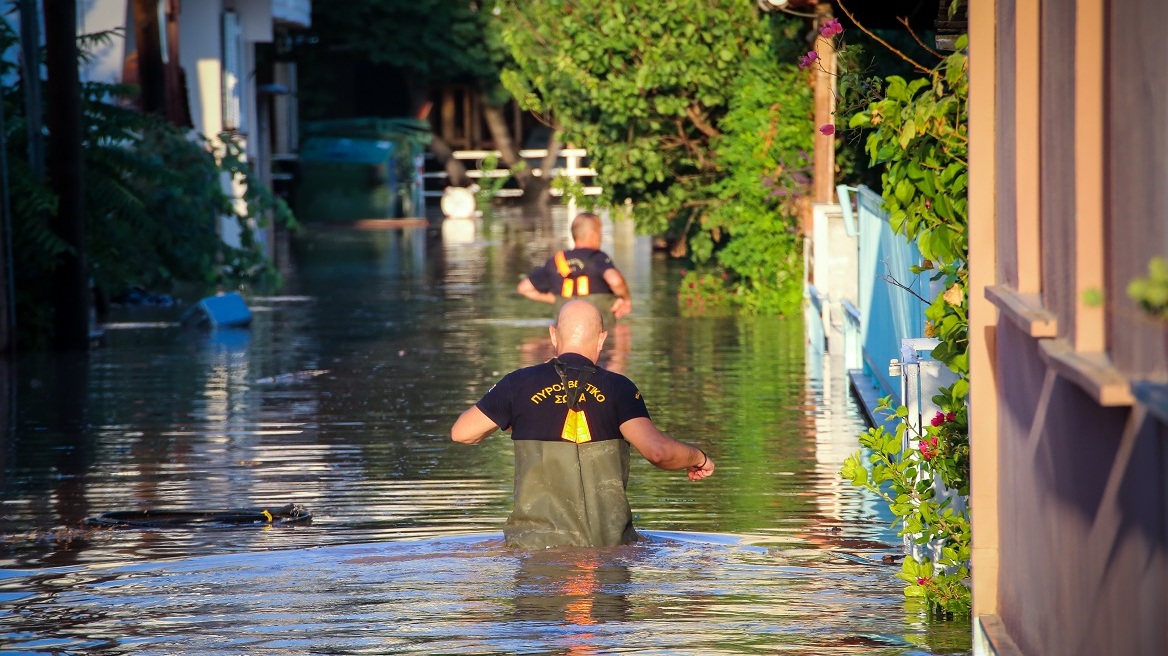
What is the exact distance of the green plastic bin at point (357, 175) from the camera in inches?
1604

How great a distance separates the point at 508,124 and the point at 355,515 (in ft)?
141

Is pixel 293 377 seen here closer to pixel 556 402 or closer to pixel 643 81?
pixel 643 81

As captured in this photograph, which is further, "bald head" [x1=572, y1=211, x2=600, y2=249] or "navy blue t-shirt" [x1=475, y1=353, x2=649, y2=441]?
"bald head" [x1=572, y1=211, x2=600, y2=249]

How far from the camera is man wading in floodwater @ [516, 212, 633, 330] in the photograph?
15156mm

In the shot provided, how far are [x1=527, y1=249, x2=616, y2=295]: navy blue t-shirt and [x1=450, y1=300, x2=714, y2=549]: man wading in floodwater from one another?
7392 mm

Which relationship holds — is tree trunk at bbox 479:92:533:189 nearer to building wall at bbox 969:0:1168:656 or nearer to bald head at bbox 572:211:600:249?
bald head at bbox 572:211:600:249

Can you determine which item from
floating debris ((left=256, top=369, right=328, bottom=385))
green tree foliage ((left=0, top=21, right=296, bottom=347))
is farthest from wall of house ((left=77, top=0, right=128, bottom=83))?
floating debris ((left=256, top=369, right=328, bottom=385))

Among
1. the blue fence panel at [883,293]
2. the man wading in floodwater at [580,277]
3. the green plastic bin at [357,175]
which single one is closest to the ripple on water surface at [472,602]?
the blue fence panel at [883,293]

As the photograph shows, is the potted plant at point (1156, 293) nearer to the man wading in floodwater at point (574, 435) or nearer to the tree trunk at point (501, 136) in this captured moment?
the man wading in floodwater at point (574, 435)

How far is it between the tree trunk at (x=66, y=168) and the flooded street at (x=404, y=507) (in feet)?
1.23

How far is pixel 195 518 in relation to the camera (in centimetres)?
930

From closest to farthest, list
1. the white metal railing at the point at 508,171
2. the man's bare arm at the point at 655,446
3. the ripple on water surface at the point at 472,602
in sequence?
1. the ripple on water surface at the point at 472,602
2. the man's bare arm at the point at 655,446
3. the white metal railing at the point at 508,171

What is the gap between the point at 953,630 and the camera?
662 cm

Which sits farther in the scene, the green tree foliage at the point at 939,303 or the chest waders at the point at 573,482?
the chest waders at the point at 573,482
